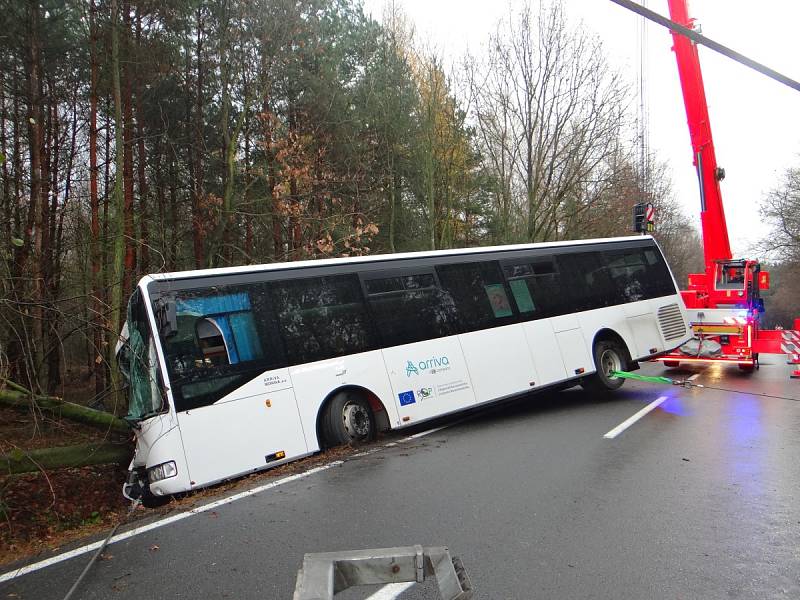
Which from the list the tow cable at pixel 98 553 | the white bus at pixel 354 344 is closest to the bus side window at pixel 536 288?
the white bus at pixel 354 344

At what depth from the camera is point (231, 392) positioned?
709cm

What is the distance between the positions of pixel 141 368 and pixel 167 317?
30.5 inches

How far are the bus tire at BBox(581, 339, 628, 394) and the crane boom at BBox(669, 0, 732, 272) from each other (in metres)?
4.97

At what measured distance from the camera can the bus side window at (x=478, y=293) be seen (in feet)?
31.9

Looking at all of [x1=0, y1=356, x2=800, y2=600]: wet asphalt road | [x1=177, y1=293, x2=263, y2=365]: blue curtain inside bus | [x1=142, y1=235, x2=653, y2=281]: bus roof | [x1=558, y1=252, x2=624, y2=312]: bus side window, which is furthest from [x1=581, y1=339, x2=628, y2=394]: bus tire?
[x1=177, y1=293, x2=263, y2=365]: blue curtain inside bus

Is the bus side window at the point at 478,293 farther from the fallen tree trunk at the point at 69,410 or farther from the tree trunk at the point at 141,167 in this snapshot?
the tree trunk at the point at 141,167

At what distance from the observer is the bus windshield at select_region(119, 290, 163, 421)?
6.65 m

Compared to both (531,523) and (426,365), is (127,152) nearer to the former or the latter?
(426,365)

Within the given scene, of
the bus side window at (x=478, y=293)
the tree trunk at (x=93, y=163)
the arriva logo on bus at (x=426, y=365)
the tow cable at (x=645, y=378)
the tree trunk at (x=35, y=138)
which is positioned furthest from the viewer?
the tree trunk at (x=93, y=163)

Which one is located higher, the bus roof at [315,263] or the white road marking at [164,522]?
the bus roof at [315,263]

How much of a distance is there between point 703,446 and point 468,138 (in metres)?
21.6

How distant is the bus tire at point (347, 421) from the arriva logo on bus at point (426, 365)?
84 centimetres

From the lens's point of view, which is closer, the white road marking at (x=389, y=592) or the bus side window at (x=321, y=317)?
the white road marking at (x=389, y=592)

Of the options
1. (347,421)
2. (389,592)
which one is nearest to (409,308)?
(347,421)
